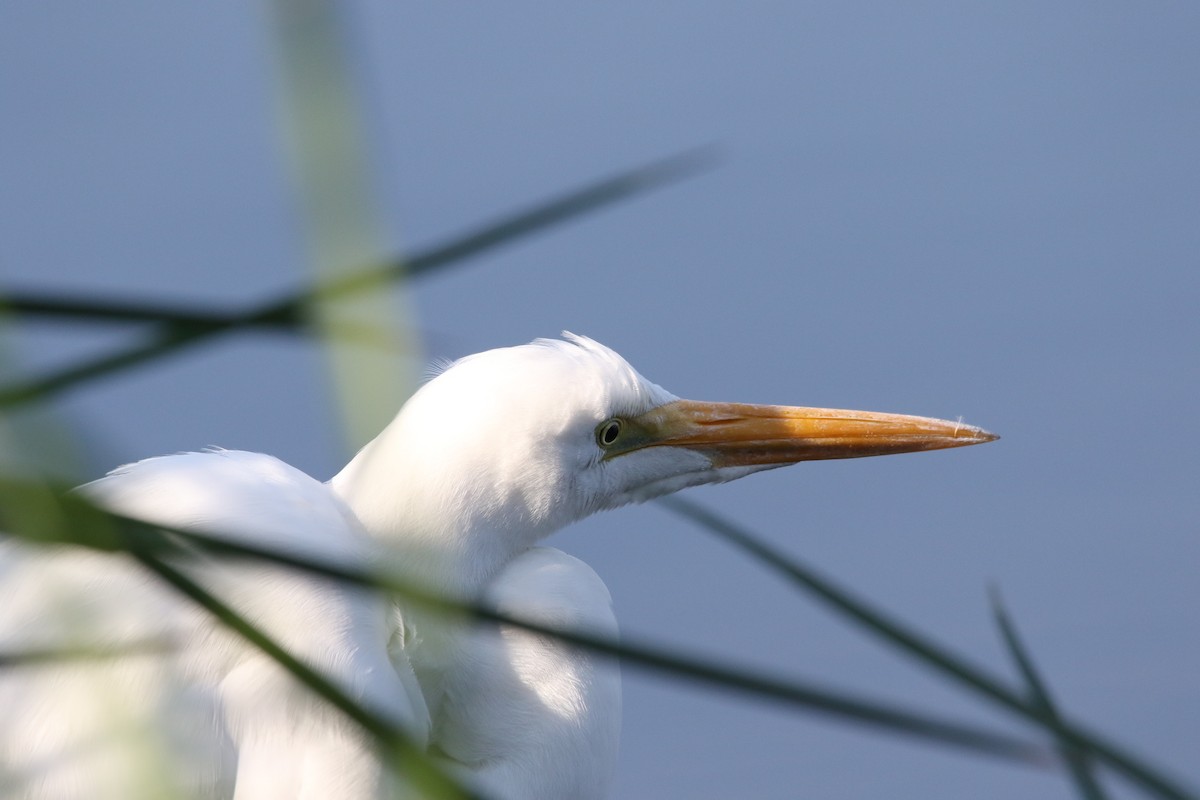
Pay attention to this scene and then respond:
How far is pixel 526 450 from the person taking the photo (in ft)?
6.51

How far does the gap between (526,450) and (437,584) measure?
0.40 metres

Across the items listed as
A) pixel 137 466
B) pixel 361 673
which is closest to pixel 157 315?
pixel 361 673

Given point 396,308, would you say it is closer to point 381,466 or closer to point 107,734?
point 107,734

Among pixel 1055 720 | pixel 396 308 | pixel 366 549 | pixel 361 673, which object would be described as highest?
pixel 396 308

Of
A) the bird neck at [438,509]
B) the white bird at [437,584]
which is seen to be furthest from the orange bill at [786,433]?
the bird neck at [438,509]

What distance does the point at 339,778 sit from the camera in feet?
5.99

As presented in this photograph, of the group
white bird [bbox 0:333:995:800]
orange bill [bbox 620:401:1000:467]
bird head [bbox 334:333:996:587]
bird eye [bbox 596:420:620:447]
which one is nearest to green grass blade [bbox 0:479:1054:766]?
white bird [bbox 0:333:995:800]

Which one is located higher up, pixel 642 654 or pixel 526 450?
pixel 642 654

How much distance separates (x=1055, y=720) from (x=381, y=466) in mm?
1614

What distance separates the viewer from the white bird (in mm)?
1748

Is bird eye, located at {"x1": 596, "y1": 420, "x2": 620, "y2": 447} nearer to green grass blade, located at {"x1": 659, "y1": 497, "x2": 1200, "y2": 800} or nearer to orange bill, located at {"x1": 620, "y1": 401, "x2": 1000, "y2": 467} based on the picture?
orange bill, located at {"x1": 620, "y1": 401, "x2": 1000, "y2": 467}

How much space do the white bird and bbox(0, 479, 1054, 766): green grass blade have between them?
1183 mm

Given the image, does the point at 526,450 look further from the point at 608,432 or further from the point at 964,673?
the point at 964,673

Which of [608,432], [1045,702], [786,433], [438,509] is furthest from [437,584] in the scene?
[1045,702]
